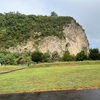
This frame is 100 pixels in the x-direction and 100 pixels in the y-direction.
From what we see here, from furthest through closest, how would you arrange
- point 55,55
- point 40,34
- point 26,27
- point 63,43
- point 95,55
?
1. point 26,27
2. point 63,43
3. point 40,34
4. point 55,55
5. point 95,55

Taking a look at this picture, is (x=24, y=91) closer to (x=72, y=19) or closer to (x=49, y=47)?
(x=49, y=47)

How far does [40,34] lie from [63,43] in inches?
475

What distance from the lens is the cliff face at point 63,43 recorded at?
122m

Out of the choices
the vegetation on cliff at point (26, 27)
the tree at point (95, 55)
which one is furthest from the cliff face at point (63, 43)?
the tree at point (95, 55)

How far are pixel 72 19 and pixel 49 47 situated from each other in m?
26.0

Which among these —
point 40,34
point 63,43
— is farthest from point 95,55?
point 40,34

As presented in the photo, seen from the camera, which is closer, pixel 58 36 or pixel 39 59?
pixel 39 59

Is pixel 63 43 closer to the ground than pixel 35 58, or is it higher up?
higher up

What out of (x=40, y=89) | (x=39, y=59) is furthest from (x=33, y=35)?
(x=40, y=89)

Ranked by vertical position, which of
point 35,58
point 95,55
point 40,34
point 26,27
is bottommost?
point 35,58

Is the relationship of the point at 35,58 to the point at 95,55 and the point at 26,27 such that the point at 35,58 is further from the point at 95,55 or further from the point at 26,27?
the point at 26,27

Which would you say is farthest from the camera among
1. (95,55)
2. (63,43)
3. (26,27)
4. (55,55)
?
(26,27)

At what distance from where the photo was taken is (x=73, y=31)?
136625 millimetres

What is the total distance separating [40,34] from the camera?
126 meters
